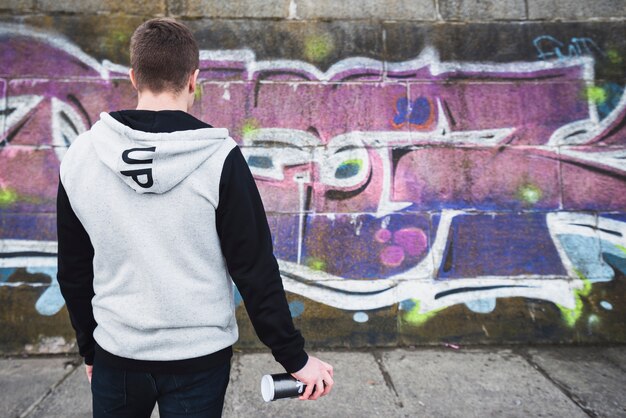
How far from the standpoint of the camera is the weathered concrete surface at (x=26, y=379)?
2.64 metres

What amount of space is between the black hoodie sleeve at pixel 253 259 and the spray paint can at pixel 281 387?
4cm

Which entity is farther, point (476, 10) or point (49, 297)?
point (476, 10)

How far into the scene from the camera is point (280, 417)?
8.23 ft

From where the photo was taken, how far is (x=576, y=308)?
347 cm

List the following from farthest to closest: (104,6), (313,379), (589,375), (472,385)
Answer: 1. (104,6)
2. (589,375)
3. (472,385)
4. (313,379)

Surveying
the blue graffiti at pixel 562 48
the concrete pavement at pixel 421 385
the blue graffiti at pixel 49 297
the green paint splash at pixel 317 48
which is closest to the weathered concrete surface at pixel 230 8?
the green paint splash at pixel 317 48

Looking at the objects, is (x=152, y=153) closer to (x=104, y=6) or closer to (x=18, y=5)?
(x=104, y=6)

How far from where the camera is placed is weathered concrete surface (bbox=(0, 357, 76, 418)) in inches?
104

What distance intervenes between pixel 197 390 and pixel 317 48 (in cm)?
293

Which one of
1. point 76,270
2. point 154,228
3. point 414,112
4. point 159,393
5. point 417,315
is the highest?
point 414,112

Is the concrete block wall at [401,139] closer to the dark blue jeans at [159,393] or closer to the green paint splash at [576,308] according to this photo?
the green paint splash at [576,308]

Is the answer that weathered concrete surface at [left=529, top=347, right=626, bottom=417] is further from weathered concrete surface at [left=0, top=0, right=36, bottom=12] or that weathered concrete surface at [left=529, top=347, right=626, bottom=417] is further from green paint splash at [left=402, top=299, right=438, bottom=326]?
weathered concrete surface at [left=0, top=0, right=36, bottom=12]

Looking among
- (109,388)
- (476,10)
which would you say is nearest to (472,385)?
(109,388)

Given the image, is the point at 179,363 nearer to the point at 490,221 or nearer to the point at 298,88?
the point at 298,88
